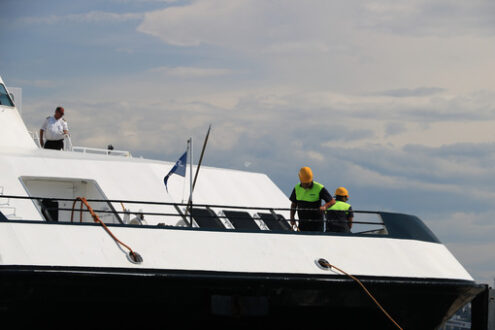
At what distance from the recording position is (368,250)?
11938mm

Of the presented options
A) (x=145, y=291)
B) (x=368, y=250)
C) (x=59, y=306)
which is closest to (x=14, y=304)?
(x=59, y=306)

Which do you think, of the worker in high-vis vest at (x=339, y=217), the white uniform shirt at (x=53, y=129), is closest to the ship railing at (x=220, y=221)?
the worker in high-vis vest at (x=339, y=217)

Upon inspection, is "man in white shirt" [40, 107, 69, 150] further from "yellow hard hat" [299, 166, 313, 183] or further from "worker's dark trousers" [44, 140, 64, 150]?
"yellow hard hat" [299, 166, 313, 183]

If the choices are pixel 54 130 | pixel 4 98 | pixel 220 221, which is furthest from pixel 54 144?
pixel 220 221

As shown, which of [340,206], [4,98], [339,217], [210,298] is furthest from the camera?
[4,98]

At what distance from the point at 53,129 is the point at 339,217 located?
660 cm

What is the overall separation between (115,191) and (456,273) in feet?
16.3

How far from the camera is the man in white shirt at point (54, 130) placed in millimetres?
16859

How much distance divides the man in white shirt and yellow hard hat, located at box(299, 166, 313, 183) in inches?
230

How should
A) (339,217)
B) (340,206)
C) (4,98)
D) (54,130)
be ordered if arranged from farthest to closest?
(4,98), (54,130), (340,206), (339,217)

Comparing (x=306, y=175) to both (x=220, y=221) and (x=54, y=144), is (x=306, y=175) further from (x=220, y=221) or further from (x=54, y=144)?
(x=54, y=144)

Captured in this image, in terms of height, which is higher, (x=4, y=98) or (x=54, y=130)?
(x=4, y=98)

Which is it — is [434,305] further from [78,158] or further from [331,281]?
[78,158]

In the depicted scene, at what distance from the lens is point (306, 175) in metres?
12.8
